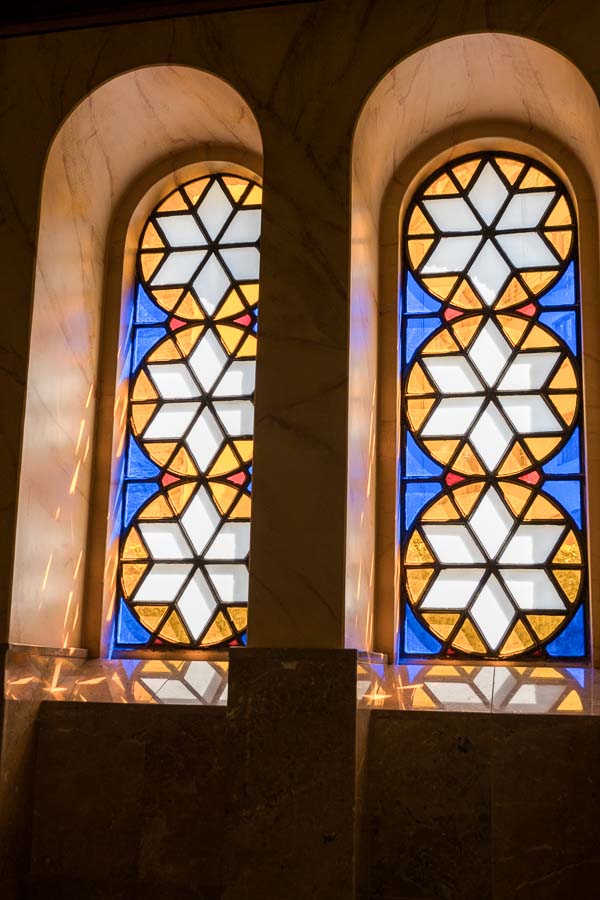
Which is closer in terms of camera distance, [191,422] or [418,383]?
[418,383]

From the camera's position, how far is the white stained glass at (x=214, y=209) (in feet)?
21.6

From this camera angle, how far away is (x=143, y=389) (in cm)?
644

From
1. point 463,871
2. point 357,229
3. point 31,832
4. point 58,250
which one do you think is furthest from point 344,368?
point 31,832

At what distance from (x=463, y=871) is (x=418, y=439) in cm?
228

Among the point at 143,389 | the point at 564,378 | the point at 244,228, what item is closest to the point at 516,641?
the point at 564,378

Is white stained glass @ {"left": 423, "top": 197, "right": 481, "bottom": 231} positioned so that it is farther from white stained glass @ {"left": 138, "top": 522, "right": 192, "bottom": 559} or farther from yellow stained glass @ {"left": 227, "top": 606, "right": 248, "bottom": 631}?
yellow stained glass @ {"left": 227, "top": 606, "right": 248, "bottom": 631}

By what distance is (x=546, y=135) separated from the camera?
6.14m

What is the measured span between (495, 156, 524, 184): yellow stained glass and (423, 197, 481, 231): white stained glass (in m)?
0.29

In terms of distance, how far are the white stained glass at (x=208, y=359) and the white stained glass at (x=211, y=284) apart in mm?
185

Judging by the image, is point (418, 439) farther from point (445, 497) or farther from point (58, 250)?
point (58, 250)

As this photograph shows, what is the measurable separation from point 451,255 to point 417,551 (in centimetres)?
172

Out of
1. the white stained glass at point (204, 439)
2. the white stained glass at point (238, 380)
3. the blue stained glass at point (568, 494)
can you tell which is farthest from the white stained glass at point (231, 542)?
the blue stained glass at point (568, 494)

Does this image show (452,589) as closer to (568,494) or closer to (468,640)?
(468,640)

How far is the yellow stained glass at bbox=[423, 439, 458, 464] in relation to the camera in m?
5.97
